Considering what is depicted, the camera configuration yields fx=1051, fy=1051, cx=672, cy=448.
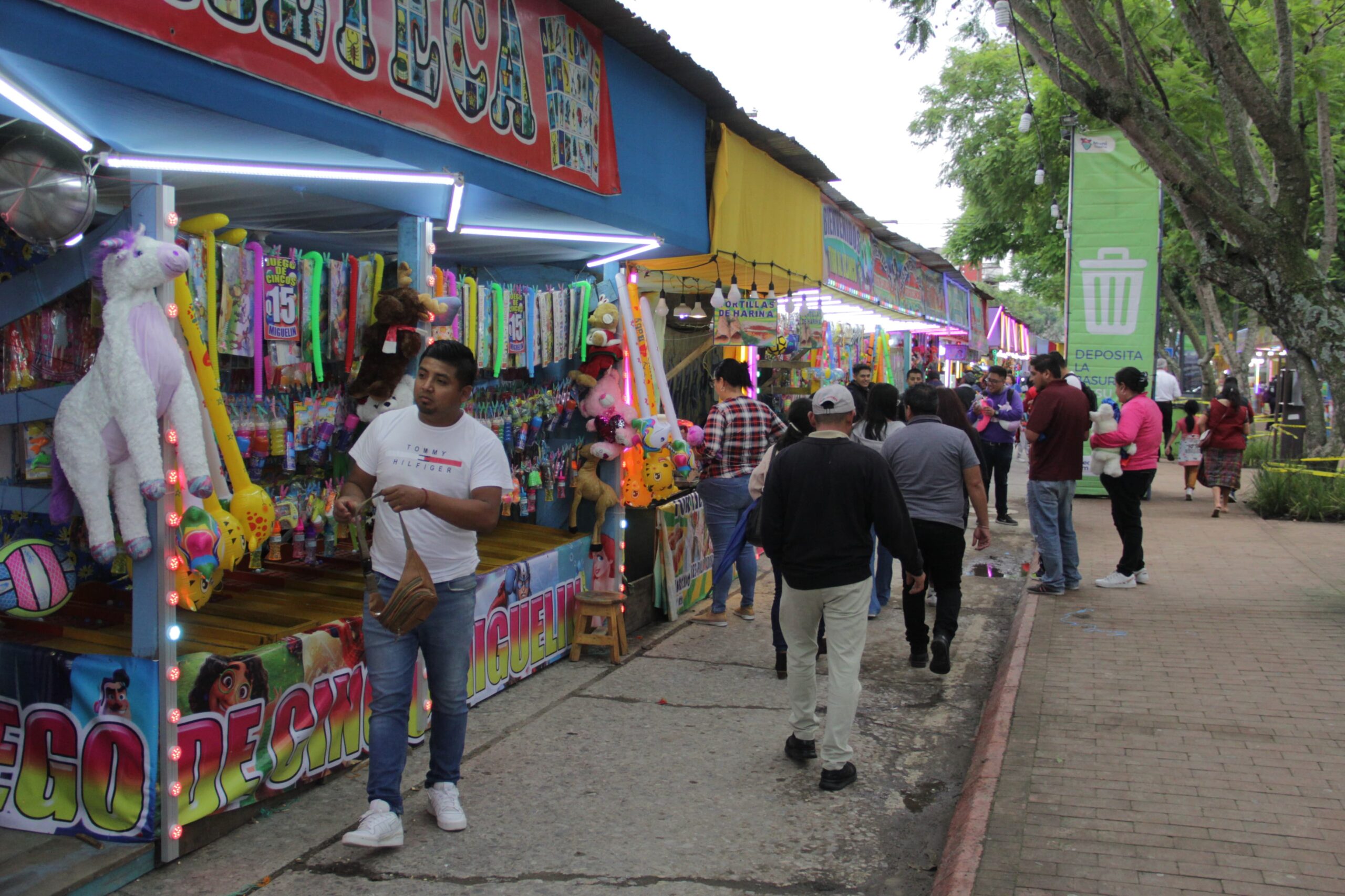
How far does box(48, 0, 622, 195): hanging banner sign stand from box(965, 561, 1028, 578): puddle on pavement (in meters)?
5.75

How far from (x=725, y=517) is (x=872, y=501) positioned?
2859 millimetres

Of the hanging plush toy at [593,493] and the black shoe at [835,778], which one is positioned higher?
the hanging plush toy at [593,493]

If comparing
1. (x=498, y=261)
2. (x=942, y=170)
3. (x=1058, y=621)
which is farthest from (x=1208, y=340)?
(x=498, y=261)

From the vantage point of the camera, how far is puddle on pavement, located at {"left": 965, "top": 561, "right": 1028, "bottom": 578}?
34.0 feet

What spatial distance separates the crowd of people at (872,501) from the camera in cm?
489

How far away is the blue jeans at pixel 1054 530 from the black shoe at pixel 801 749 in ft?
12.6

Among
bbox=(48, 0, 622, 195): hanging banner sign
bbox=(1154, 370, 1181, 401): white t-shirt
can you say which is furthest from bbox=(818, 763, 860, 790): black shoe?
bbox=(1154, 370, 1181, 401): white t-shirt

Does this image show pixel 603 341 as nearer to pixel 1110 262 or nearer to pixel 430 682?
pixel 430 682

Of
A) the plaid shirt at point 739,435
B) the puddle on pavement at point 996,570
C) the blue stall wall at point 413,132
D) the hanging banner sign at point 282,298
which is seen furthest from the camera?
the puddle on pavement at point 996,570

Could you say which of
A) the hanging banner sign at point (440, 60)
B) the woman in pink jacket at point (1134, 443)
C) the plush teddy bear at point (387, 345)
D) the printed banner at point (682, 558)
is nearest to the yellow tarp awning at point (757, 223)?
the hanging banner sign at point (440, 60)

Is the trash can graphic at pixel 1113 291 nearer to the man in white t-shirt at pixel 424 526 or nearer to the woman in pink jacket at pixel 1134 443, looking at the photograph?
the woman in pink jacket at pixel 1134 443

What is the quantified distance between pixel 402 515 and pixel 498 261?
12.9ft

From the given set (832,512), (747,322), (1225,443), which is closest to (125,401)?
(832,512)

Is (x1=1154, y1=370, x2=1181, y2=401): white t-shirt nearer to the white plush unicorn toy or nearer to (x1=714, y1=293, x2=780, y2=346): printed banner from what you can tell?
(x1=714, y1=293, x2=780, y2=346): printed banner
